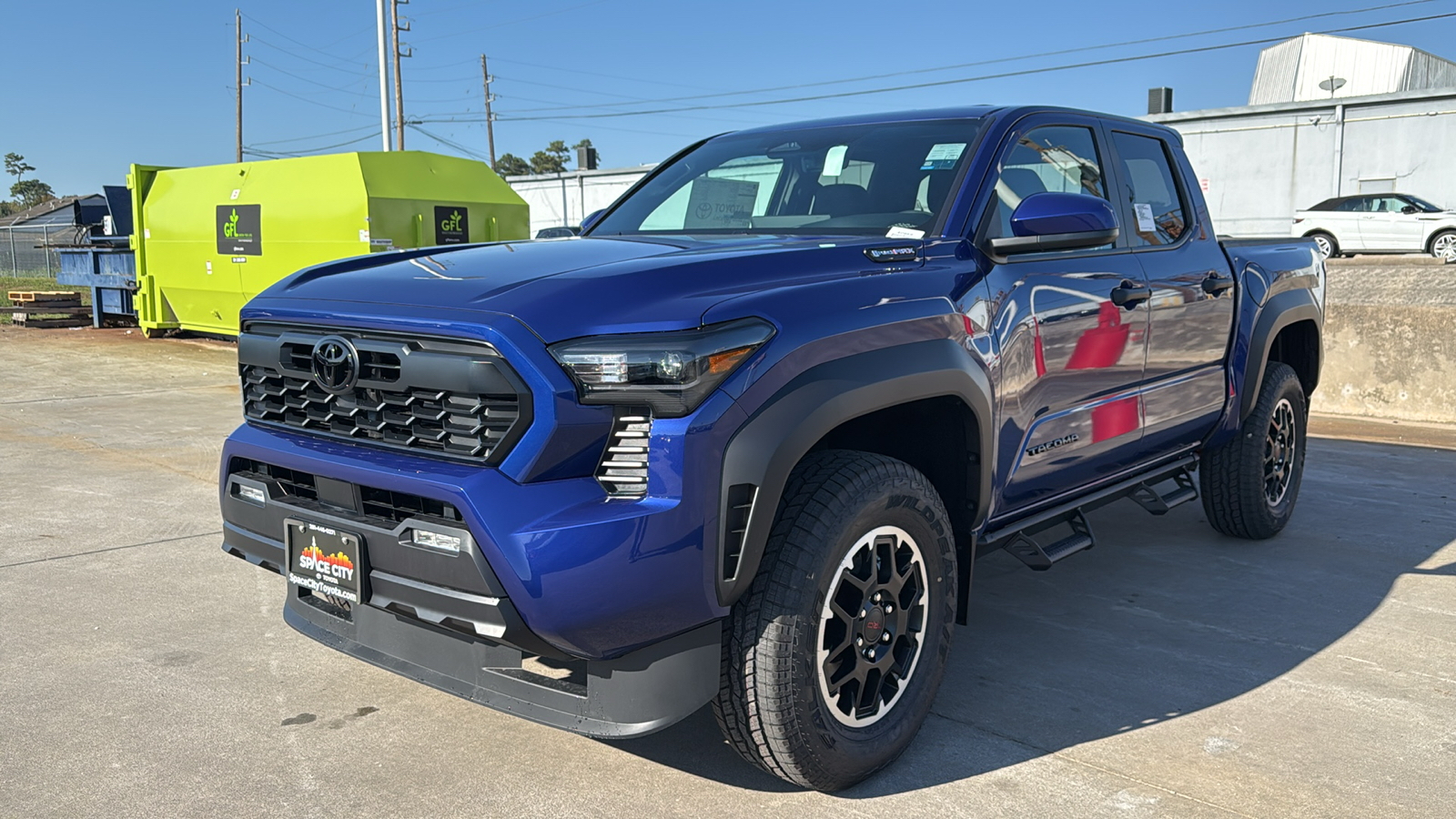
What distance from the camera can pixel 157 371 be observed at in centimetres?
1305

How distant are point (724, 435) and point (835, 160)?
70.7 inches

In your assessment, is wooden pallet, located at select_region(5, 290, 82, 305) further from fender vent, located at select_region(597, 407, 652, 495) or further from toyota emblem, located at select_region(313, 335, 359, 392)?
fender vent, located at select_region(597, 407, 652, 495)

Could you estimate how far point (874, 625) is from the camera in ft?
9.96

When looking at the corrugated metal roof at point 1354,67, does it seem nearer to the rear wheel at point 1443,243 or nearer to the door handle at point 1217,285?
the rear wheel at point 1443,243

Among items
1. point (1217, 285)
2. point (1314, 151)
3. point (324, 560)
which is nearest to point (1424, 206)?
point (1314, 151)

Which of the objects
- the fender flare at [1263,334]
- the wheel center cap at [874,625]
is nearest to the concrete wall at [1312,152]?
the fender flare at [1263,334]

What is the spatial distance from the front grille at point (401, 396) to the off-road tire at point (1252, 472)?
3887 millimetres

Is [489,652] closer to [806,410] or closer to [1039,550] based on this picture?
[806,410]

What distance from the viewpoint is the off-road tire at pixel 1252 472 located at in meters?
5.38

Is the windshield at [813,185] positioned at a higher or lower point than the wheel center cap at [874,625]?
higher

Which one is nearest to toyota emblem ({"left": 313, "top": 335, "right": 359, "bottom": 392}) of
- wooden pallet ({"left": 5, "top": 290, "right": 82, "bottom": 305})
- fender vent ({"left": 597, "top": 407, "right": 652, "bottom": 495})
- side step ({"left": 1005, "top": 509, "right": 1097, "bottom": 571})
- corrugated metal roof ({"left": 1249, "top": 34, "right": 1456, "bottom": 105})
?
fender vent ({"left": 597, "top": 407, "right": 652, "bottom": 495})

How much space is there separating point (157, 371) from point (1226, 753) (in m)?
12.6

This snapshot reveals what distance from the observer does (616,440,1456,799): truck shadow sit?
3.36 m

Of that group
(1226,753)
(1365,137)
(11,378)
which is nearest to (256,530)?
(1226,753)
